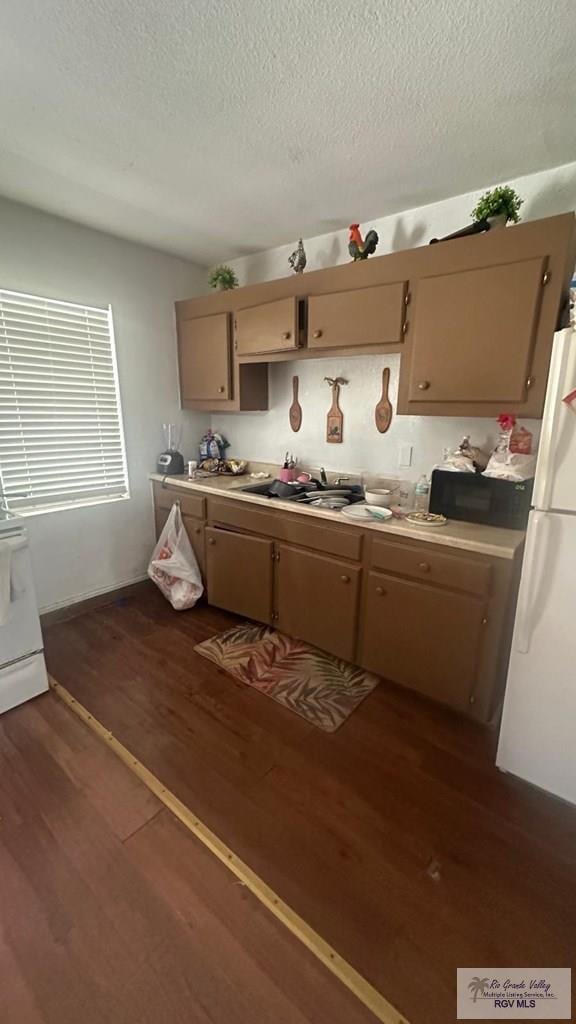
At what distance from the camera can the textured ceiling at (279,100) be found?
112 cm

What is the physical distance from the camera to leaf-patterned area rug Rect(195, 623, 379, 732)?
6.47ft

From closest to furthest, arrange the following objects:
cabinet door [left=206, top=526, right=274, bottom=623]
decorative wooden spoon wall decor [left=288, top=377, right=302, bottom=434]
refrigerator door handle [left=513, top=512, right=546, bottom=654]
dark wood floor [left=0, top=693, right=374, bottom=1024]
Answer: dark wood floor [left=0, top=693, right=374, bottom=1024] < refrigerator door handle [left=513, top=512, right=546, bottom=654] < cabinet door [left=206, top=526, right=274, bottom=623] < decorative wooden spoon wall decor [left=288, top=377, right=302, bottom=434]

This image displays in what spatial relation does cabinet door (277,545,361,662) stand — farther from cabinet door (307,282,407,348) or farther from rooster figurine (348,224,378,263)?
rooster figurine (348,224,378,263)

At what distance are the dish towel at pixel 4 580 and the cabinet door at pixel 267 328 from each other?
1744 millimetres

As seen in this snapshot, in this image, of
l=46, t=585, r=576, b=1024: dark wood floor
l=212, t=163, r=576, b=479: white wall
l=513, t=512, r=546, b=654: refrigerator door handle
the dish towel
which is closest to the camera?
l=46, t=585, r=576, b=1024: dark wood floor

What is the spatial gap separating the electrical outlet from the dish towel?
2.07 m

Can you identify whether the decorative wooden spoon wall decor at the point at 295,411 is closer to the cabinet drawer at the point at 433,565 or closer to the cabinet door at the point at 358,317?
the cabinet door at the point at 358,317

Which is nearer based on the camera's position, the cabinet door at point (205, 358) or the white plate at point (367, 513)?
the white plate at point (367, 513)

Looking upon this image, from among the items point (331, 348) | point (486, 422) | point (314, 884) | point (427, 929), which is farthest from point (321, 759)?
point (331, 348)

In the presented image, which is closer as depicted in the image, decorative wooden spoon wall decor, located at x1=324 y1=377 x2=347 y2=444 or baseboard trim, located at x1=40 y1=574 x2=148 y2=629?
decorative wooden spoon wall decor, located at x1=324 y1=377 x2=347 y2=444

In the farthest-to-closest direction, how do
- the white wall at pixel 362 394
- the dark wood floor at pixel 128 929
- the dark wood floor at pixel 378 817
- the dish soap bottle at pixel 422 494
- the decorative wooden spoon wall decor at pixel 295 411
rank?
the decorative wooden spoon wall decor at pixel 295 411
the dish soap bottle at pixel 422 494
the white wall at pixel 362 394
the dark wood floor at pixel 378 817
the dark wood floor at pixel 128 929

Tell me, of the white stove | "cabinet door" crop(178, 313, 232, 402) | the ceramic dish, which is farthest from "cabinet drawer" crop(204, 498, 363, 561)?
the white stove

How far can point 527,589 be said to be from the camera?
144 centimetres

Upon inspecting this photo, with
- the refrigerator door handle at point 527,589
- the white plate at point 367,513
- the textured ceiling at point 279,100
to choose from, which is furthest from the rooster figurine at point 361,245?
the refrigerator door handle at point 527,589
